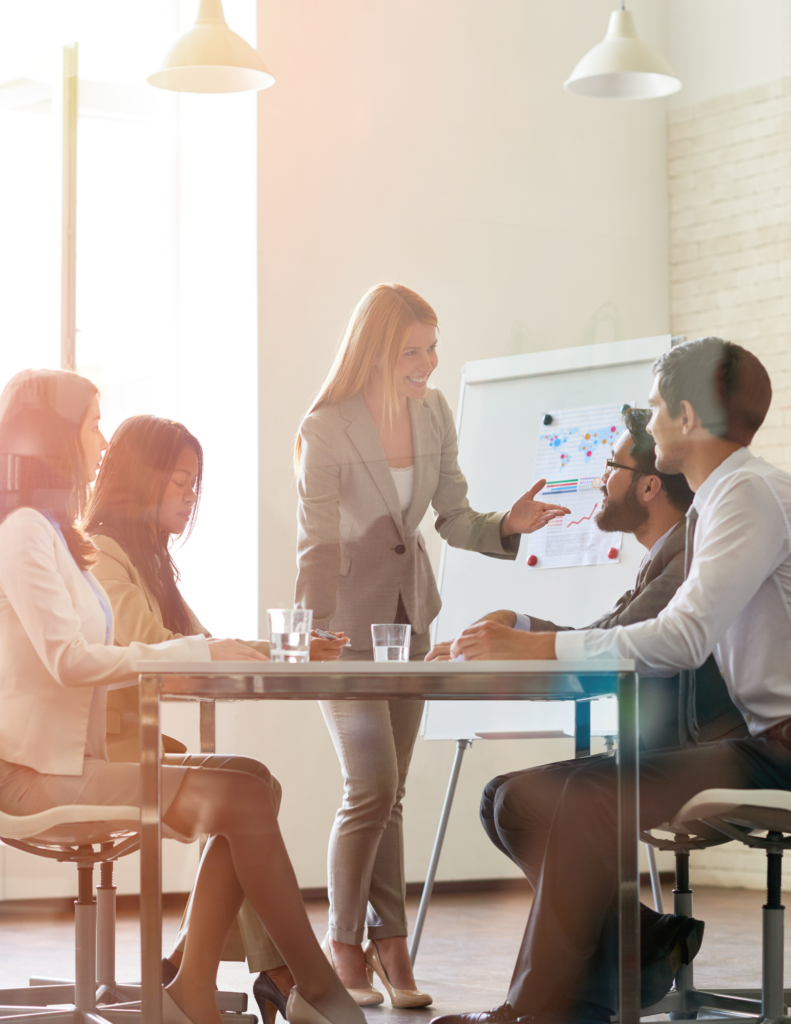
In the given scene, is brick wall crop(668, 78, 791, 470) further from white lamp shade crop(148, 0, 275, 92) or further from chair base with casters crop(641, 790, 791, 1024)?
chair base with casters crop(641, 790, 791, 1024)

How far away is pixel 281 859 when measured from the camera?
186 centimetres

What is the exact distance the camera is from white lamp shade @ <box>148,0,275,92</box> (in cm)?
323

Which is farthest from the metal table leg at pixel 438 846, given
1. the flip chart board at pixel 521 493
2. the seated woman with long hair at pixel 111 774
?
the seated woman with long hair at pixel 111 774

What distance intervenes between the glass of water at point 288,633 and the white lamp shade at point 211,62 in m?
1.98

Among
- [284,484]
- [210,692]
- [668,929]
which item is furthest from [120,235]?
[668,929]

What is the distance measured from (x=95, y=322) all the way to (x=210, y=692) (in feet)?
6.98

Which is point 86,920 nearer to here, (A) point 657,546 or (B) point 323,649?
(B) point 323,649

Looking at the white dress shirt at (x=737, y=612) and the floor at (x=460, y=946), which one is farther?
the floor at (x=460, y=946)

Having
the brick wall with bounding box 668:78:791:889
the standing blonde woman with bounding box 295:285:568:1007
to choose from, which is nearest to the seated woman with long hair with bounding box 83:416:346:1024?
the standing blonde woman with bounding box 295:285:568:1007

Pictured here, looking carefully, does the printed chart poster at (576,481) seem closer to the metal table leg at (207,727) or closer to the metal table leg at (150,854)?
the metal table leg at (207,727)

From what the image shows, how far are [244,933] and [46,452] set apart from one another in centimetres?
88

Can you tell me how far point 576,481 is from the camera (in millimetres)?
2951

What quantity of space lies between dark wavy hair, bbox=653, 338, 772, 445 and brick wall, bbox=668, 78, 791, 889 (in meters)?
1.38

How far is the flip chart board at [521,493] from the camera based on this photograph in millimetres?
2982
